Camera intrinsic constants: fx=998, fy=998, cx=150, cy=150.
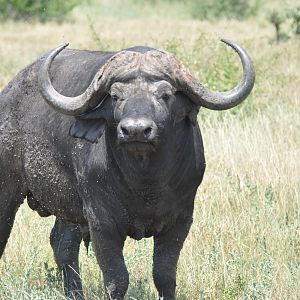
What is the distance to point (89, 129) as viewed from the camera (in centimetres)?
574

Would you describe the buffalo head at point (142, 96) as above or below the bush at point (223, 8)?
below

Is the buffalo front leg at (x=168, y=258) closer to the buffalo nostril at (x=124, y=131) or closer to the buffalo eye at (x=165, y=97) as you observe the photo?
the buffalo eye at (x=165, y=97)

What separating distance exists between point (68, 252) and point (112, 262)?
1.37 m

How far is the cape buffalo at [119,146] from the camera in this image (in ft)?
17.4

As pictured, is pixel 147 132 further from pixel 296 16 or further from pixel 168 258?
pixel 296 16

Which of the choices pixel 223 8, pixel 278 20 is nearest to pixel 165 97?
pixel 278 20

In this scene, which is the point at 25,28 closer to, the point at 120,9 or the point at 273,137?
the point at 120,9

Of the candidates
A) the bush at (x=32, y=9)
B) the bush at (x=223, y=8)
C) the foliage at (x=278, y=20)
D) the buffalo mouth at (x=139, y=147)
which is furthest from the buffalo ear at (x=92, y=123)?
the bush at (x=32, y=9)

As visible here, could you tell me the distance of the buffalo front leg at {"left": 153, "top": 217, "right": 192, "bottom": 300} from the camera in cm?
585

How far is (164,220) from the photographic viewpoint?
5.70 metres

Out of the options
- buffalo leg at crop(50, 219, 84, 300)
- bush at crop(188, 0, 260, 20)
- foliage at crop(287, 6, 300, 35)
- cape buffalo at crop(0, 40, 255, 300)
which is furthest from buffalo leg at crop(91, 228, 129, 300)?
bush at crop(188, 0, 260, 20)

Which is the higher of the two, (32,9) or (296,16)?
(32,9)

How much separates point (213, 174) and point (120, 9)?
27368mm

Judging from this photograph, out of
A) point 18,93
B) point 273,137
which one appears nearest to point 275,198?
point 273,137
